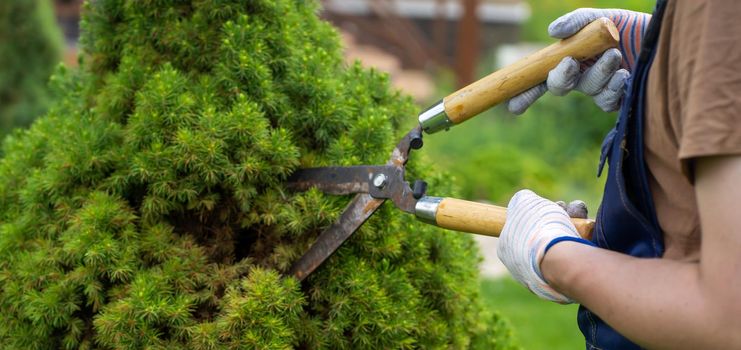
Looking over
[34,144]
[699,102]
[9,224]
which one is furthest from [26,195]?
[699,102]

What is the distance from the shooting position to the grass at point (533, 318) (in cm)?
448

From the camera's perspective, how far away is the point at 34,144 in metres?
2.08

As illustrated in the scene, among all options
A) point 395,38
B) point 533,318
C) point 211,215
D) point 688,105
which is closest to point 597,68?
point 688,105

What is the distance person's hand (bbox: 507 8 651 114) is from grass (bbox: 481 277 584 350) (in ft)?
8.28

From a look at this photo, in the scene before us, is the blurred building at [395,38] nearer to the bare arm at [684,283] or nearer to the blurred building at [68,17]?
the blurred building at [68,17]

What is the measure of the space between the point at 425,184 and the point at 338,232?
8.1 inches

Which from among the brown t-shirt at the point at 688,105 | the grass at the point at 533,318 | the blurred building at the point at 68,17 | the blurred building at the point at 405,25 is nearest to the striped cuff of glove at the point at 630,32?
the brown t-shirt at the point at 688,105

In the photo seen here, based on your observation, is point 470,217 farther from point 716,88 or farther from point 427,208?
point 716,88

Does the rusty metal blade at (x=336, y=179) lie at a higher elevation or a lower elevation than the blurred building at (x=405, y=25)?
higher

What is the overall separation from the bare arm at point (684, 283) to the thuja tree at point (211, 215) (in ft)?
2.05

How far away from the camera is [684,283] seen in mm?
1089

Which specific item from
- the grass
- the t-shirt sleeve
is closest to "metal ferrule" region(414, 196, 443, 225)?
the t-shirt sleeve

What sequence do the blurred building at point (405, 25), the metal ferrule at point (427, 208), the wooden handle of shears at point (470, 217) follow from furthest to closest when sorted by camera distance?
the blurred building at point (405, 25)
the metal ferrule at point (427, 208)
the wooden handle of shears at point (470, 217)

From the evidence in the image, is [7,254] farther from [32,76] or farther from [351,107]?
[32,76]
